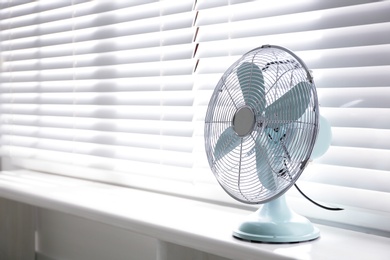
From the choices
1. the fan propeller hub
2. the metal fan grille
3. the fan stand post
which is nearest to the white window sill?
the fan stand post

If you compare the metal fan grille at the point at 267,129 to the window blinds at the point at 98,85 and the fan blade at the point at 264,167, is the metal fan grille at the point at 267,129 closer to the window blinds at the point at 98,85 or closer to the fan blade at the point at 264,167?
the fan blade at the point at 264,167

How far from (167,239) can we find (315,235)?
17.1 inches

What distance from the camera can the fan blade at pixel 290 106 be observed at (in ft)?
4.78

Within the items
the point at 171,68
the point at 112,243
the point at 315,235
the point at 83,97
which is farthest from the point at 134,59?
the point at 315,235

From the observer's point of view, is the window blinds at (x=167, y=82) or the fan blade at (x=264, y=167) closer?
the fan blade at (x=264, y=167)

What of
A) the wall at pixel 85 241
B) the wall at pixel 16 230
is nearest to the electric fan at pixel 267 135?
the wall at pixel 85 241

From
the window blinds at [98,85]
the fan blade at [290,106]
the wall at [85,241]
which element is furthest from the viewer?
the wall at [85,241]

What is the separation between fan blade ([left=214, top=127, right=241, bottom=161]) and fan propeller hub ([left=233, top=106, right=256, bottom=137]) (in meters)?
0.02

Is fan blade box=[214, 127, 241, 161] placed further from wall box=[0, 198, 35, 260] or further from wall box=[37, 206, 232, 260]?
wall box=[0, 198, 35, 260]

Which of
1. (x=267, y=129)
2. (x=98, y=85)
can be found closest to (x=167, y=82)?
(x=98, y=85)

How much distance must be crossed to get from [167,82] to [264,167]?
0.87m

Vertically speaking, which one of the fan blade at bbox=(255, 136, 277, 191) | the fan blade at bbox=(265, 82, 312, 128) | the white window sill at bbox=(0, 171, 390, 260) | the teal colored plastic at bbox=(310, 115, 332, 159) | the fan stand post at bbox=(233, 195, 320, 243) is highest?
the fan blade at bbox=(265, 82, 312, 128)

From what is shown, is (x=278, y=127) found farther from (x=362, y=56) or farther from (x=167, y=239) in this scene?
(x=167, y=239)

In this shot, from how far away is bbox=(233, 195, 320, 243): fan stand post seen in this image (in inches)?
60.3
